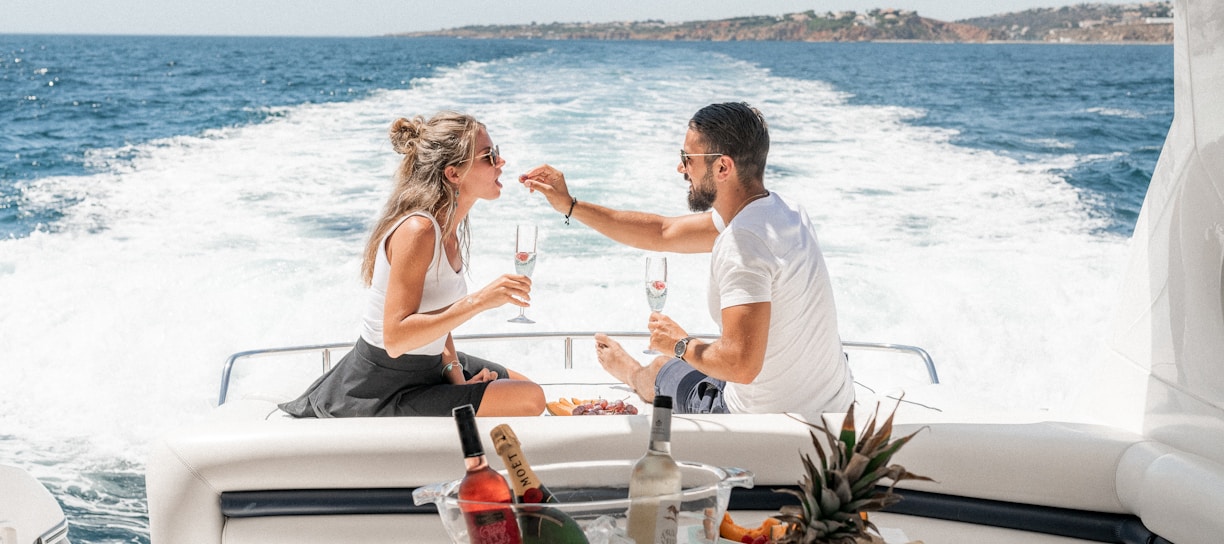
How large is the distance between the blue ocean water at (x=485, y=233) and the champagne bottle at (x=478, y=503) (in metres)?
1.72

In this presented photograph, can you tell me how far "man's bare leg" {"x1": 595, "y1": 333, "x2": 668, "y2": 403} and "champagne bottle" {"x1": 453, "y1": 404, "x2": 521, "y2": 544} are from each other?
4.97ft

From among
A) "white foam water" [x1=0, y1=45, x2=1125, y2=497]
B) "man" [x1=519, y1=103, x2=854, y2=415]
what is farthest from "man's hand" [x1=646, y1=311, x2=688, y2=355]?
"white foam water" [x1=0, y1=45, x2=1125, y2=497]

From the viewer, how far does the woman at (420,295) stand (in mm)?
2344

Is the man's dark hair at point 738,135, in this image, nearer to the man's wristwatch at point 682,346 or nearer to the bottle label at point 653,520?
the man's wristwatch at point 682,346

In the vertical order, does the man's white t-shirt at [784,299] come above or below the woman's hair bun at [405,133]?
below

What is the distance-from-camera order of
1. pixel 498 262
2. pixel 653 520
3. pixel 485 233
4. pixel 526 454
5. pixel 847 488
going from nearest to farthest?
1. pixel 847 488
2. pixel 653 520
3. pixel 526 454
4. pixel 498 262
5. pixel 485 233

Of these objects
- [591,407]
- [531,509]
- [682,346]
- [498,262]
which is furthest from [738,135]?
[498,262]

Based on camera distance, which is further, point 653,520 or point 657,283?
point 657,283

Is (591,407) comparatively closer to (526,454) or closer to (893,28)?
(526,454)

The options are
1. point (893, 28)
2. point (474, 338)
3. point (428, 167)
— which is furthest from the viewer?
point (893, 28)

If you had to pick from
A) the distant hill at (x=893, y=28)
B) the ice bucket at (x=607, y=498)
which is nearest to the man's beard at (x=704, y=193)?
the ice bucket at (x=607, y=498)

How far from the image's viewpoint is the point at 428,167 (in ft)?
8.32

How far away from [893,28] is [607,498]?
172 ft

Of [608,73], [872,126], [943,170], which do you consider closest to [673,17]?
[608,73]
